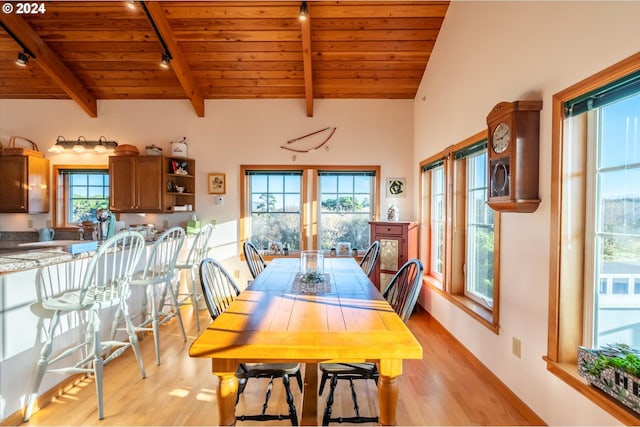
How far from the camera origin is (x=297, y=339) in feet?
4.36

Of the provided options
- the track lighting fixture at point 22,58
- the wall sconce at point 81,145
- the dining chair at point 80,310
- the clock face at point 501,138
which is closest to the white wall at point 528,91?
the clock face at point 501,138

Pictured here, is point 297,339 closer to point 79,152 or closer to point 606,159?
point 606,159

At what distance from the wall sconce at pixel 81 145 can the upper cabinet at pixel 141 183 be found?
271mm

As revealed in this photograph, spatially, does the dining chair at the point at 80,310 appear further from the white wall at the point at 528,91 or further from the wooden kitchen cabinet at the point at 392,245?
A: the wooden kitchen cabinet at the point at 392,245

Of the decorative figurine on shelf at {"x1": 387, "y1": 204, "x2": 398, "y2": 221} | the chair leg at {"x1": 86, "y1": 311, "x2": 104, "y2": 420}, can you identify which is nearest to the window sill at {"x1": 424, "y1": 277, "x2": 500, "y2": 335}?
the decorative figurine on shelf at {"x1": 387, "y1": 204, "x2": 398, "y2": 221}

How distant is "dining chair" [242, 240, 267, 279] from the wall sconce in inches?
113

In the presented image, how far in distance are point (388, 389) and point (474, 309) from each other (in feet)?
5.90

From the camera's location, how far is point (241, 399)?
7.20 feet

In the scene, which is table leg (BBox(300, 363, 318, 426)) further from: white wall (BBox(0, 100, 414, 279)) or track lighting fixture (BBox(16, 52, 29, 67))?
track lighting fixture (BBox(16, 52, 29, 67))

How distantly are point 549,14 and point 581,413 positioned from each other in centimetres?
218

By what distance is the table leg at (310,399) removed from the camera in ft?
5.52

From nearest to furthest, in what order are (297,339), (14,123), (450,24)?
(297,339)
(450,24)
(14,123)

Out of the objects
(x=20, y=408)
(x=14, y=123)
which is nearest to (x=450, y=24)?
(x=20, y=408)

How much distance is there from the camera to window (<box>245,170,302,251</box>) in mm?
4930
